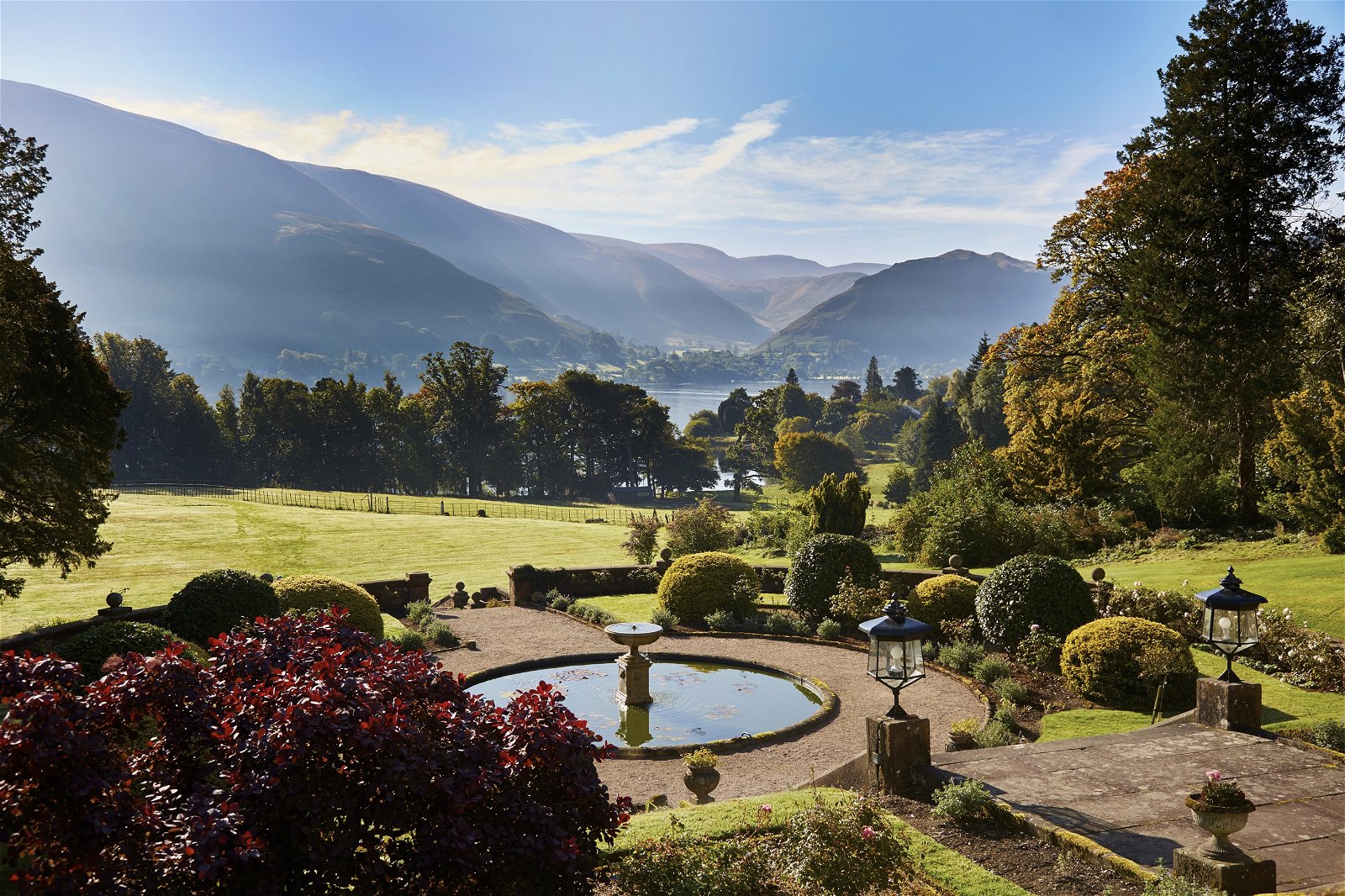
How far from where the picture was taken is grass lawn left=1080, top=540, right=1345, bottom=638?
15.6m

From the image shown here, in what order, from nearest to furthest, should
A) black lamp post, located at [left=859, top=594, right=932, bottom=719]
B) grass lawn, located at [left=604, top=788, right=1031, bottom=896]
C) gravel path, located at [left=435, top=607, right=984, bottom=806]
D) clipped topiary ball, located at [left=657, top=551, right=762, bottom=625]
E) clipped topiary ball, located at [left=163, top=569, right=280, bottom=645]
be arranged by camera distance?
1. grass lawn, located at [left=604, top=788, right=1031, bottom=896]
2. black lamp post, located at [left=859, top=594, right=932, bottom=719]
3. gravel path, located at [left=435, top=607, right=984, bottom=806]
4. clipped topiary ball, located at [left=163, top=569, right=280, bottom=645]
5. clipped topiary ball, located at [left=657, top=551, right=762, bottom=625]

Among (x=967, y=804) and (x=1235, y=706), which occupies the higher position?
(x=1235, y=706)

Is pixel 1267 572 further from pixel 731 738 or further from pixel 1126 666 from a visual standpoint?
pixel 731 738

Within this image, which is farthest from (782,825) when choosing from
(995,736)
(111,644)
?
(111,644)

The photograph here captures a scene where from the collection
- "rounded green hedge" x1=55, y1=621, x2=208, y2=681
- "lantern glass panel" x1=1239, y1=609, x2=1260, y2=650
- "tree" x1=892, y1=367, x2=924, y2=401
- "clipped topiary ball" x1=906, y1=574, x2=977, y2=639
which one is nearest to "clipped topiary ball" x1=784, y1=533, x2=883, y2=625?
"clipped topiary ball" x1=906, y1=574, x2=977, y2=639

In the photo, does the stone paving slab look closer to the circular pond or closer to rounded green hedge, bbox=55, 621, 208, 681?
the circular pond

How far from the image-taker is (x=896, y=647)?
8.51 meters

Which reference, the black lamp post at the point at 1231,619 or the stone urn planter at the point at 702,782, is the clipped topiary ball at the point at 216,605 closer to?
the stone urn planter at the point at 702,782

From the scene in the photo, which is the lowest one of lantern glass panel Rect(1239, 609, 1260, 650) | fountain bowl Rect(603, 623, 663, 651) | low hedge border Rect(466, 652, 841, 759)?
low hedge border Rect(466, 652, 841, 759)

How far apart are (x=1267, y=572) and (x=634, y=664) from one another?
13.6 metres

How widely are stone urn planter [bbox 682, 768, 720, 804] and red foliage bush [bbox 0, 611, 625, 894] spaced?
15.4 ft

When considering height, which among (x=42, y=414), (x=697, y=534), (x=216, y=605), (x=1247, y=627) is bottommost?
(x=697, y=534)

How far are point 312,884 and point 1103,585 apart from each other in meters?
16.3

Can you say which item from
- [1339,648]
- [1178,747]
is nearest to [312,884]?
[1178,747]
